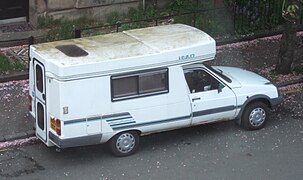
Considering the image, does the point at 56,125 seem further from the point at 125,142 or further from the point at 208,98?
the point at 208,98

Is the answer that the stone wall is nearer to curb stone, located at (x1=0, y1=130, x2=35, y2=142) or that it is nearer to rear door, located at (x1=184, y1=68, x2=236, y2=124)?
curb stone, located at (x1=0, y1=130, x2=35, y2=142)

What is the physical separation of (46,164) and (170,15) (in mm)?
7053

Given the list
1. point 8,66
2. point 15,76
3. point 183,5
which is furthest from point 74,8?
point 15,76

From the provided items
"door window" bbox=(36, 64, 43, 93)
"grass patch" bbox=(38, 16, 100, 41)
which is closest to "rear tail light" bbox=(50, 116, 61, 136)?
"door window" bbox=(36, 64, 43, 93)

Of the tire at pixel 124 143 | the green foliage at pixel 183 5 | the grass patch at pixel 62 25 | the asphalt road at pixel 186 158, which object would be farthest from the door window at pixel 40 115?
the green foliage at pixel 183 5

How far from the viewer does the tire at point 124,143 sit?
42.6ft

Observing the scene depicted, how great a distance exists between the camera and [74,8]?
1867 cm

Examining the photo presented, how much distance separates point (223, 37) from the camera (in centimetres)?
1838

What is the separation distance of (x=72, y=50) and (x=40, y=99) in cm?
94

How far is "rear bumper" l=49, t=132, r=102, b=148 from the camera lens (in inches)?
494

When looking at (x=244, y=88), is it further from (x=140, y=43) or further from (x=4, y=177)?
(x=4, y=177)

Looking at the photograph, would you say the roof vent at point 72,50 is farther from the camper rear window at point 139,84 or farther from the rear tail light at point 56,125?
the rear tail light at point 56,125

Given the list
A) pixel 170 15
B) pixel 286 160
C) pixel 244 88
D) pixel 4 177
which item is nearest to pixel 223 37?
pixel 170 15

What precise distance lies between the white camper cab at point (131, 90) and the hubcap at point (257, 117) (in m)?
0.02
